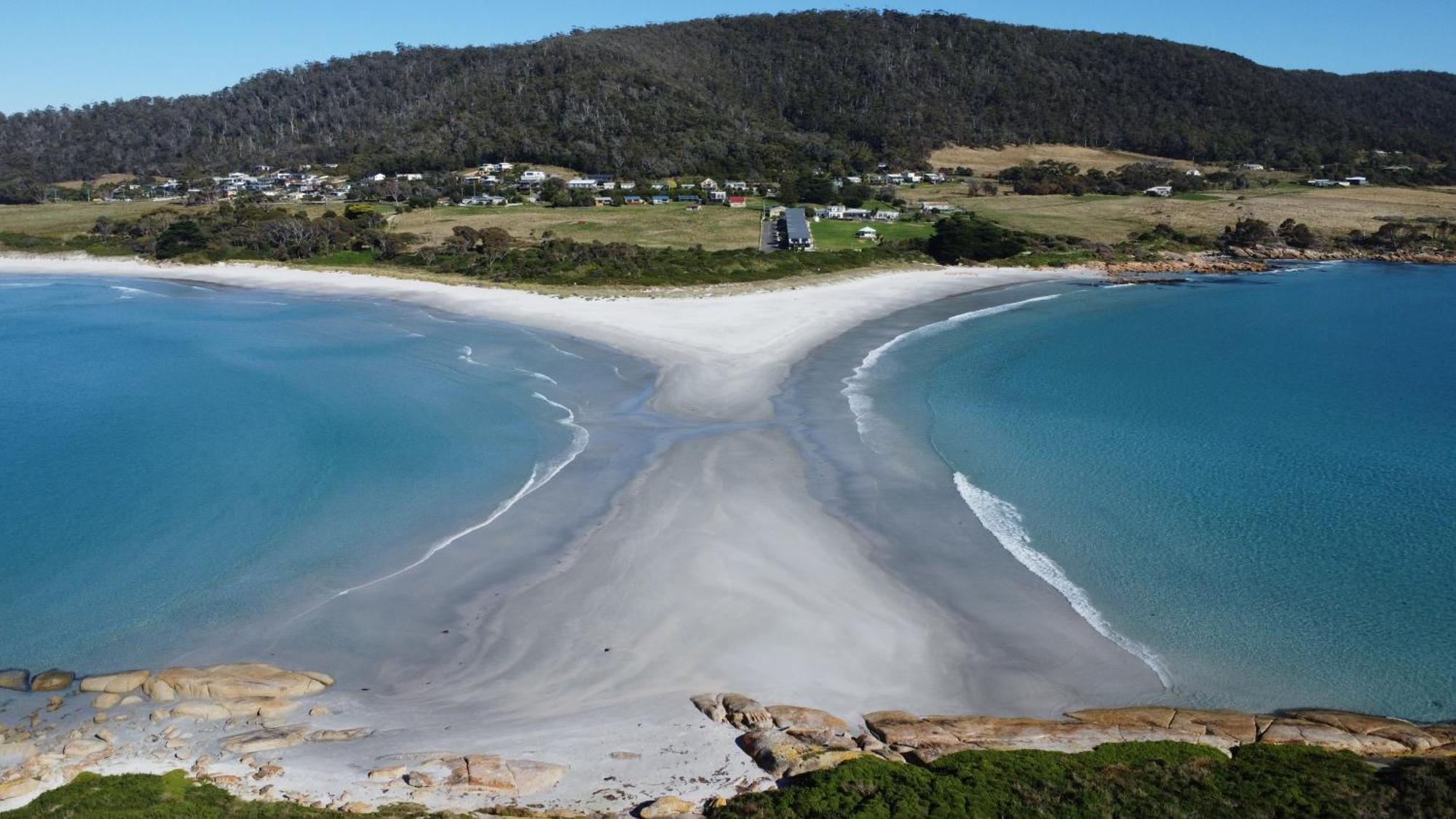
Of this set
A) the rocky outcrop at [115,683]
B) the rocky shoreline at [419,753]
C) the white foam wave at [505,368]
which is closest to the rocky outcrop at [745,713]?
the rocky shoreline at [419,753]

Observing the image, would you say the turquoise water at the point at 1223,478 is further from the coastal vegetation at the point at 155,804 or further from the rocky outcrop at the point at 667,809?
the coastal vegetation at the point at 155,804

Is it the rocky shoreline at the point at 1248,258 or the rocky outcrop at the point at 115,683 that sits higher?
the rocky shoreline at the point at 1248,258

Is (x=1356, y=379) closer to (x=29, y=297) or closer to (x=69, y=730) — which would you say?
(x=69, y=730)

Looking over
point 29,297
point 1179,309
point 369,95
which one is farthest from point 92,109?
point 1179,309

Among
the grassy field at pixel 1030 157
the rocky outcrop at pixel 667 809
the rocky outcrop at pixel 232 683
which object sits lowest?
the rocky outcrop at pixel 232 683

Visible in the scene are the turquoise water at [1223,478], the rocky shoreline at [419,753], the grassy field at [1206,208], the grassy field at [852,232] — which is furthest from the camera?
the grassy field at [1206,208]

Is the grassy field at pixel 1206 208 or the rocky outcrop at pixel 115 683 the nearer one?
the rocky outcrop at pixel 115 683

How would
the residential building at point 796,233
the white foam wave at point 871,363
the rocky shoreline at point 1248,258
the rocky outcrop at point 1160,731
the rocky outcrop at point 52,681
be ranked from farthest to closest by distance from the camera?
the rocky shoreline at point 1248,258
the residential building at point 796,233
the white foam wave at point 871,363
the rocky outcrop at point 52,681
the rocky outcrop at point 1160,731

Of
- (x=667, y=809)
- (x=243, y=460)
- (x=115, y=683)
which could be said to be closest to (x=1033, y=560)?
(x=667, y=809)
